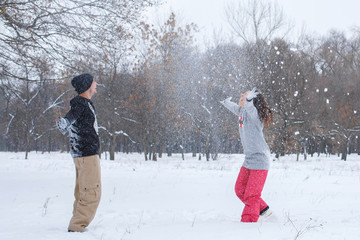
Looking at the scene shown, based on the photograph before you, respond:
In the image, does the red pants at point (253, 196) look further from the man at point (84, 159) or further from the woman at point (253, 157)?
the man at point (84, 159)

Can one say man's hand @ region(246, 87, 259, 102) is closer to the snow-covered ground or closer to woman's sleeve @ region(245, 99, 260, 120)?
woman's sleeve @ region(245, 99, 260, 120)

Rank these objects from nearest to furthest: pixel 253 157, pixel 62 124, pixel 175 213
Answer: pixel 62 124, pixel 253 157, pixel 175 213

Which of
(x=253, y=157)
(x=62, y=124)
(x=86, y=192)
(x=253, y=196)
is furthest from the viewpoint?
(x=253, y=157)

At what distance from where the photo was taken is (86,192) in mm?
3619

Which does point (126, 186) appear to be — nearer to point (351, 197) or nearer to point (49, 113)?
point (351, 197)

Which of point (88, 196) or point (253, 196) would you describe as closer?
point (88, 196)

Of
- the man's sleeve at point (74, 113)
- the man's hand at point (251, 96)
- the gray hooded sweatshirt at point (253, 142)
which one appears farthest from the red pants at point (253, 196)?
the man's sleeve at point (74, 113)

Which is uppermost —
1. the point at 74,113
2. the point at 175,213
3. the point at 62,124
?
the point at 74,113

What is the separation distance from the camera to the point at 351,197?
7.04m

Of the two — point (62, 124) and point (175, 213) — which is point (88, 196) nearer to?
point (62, 124)

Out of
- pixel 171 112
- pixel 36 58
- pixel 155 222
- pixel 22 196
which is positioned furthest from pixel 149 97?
pixel 155 222

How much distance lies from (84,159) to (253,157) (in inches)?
89.9

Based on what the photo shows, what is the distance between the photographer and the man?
3587 mm

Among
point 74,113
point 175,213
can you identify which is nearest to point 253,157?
point 175,213
